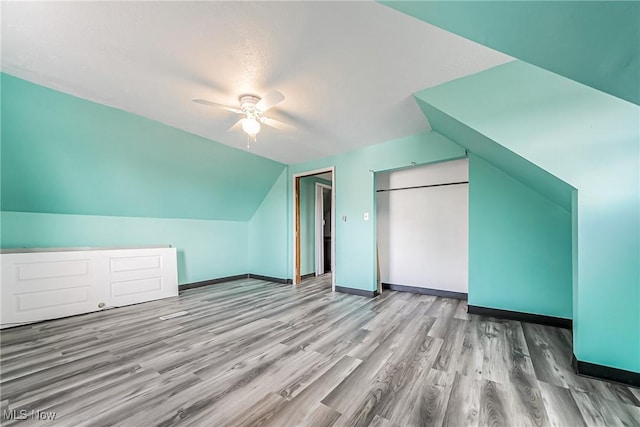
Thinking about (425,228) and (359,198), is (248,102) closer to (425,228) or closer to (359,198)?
(359,198)

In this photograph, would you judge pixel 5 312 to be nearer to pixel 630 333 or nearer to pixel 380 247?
pixel 380 247

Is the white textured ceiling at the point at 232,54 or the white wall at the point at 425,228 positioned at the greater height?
the white textured ceiling at the point at 232,54

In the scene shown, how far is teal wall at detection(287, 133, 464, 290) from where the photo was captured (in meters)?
3.49

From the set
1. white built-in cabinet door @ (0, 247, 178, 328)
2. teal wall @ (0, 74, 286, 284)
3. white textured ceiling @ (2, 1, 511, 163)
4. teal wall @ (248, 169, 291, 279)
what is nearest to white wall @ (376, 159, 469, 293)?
white textured ceiling @ (2, 1, 511, 163)

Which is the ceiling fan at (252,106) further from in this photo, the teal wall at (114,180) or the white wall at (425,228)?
the white wall at (425,228)

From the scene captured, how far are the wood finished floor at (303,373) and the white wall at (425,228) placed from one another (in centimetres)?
99

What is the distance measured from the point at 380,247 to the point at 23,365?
425cm

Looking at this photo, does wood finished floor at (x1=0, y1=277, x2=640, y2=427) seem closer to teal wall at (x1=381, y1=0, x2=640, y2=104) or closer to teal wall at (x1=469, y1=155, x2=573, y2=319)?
teal wall at (x1=469, y1=155, x2=573, y2=319)

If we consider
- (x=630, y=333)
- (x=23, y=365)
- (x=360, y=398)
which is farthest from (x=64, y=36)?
(x=630, y=333)

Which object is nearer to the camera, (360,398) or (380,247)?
(360,398)

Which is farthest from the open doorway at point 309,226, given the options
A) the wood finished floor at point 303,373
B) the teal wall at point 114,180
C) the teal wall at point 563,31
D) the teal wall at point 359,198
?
the teal wall at point 563,31

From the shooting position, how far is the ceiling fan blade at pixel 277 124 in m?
2.79

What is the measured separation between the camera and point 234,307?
3.16m

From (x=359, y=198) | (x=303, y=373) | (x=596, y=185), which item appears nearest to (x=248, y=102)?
(x=359, y=198)
